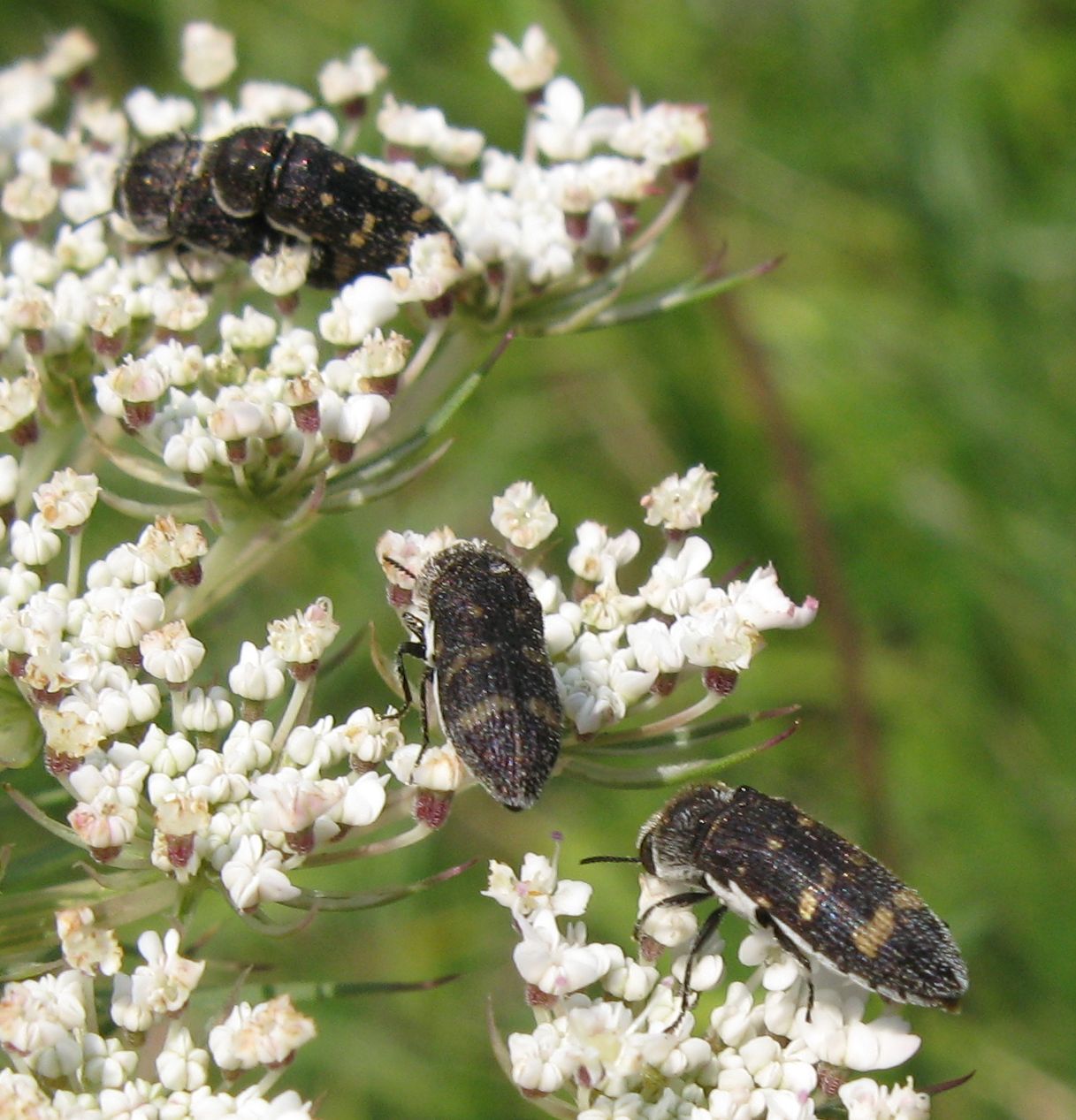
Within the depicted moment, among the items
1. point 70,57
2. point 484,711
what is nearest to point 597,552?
point 484,711

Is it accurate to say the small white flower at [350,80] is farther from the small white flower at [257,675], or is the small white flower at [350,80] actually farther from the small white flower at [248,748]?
the small white flower at [248,748]

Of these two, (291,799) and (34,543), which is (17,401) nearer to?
(34,543)

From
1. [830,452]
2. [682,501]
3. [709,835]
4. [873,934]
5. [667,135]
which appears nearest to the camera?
[873,934]

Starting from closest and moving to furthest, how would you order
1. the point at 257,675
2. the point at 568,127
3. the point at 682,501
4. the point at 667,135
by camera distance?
1. the point at 257,675
2. the point at 682,501
3. the point at 667,135
4. the point at 568,127

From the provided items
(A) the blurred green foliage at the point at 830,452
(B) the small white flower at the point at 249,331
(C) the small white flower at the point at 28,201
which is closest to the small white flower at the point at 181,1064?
(B) the small white flower at the point at 249,331

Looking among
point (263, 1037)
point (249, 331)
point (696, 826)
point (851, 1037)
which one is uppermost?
point (249, 331)

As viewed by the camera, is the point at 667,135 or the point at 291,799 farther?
the point at 667,135

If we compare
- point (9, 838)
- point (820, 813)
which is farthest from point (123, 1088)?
point (820, 813)

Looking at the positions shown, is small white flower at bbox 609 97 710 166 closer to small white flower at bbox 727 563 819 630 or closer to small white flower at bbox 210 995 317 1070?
small white flower at bbox 727 563 819 630
